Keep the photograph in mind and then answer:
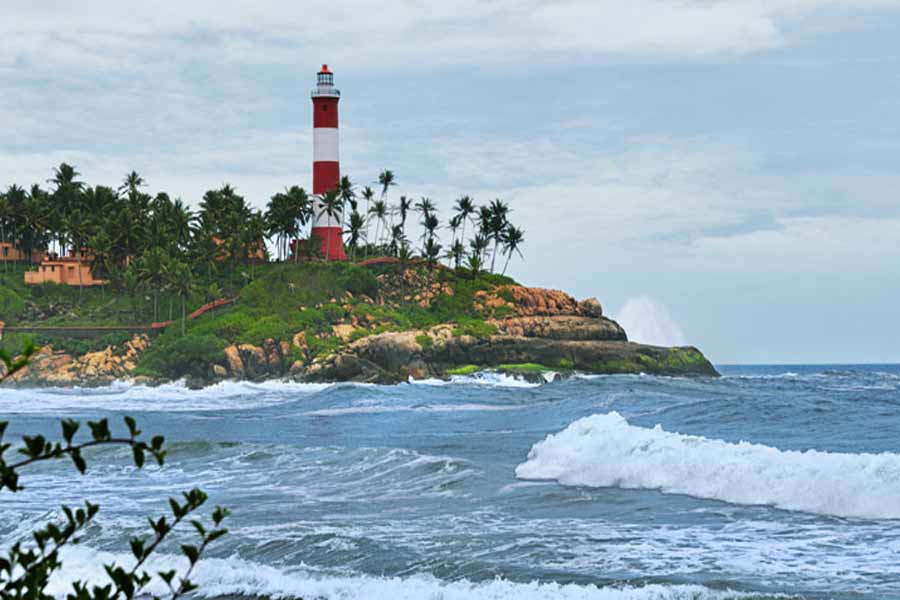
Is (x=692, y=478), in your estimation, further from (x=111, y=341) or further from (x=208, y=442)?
(x=111, y=341)

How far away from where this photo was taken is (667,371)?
7862 cm

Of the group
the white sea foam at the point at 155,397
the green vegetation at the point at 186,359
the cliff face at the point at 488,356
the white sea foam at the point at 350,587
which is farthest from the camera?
the green vegetation at the point at 186,359

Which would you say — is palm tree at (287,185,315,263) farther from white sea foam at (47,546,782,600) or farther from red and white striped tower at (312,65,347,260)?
white sea foam at (47,546,782,600)

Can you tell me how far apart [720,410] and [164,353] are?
47.9 meters

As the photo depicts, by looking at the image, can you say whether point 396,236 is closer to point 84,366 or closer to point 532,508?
point 84,366

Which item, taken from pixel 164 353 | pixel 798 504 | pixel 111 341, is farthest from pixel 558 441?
pixel 111 341

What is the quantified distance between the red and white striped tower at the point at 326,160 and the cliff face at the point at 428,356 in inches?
472

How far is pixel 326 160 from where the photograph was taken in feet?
268

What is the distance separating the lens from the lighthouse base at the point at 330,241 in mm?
88188

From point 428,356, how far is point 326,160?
1889 centimetres

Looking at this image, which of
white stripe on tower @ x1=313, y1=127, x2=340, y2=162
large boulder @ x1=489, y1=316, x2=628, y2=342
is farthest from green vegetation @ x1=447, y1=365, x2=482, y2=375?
white stripe on tower @ x1=313, y1=127, x2=340, y2=162

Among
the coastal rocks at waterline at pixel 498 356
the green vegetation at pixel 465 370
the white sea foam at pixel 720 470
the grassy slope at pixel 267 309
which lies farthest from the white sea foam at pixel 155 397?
the white sea foam at pixel 720 470

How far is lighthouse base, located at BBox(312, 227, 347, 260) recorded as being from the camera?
8819 centimetres

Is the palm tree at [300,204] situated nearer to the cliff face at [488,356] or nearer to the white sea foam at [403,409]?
the cliff face at [488,356]
